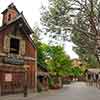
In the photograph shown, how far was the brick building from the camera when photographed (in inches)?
1107

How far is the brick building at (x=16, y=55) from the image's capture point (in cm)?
2812

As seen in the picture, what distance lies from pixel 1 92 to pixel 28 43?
23.4ft

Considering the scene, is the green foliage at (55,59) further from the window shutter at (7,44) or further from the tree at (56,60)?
the window shutter at (7,44)

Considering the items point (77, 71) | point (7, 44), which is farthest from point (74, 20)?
point (77, 71)

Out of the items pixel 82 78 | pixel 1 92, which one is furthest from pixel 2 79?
pixel 82 78

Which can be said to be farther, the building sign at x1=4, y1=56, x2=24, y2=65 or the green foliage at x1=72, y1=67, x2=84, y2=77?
the green foliage at x1=72, y1=67, x2=84, y2=77

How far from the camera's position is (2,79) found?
2750 cm

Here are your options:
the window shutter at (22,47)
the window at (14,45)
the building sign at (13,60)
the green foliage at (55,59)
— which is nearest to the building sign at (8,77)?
the building sign at (13,60)

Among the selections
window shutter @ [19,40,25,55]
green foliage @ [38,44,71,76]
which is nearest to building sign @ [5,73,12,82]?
window shutter @ [19,40,25,55]

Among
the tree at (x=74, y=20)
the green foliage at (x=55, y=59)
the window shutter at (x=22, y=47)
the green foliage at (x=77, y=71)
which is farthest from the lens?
the green foliage at (x=77, y=71)

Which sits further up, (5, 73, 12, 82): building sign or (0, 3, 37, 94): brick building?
(0, 3, 37, 94): brick building

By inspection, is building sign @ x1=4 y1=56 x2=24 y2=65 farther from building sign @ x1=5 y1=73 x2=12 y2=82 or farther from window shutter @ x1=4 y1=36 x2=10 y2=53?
building sign @ x1=5 y1=73 x2=12 y2=82

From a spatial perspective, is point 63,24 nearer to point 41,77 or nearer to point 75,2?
point 75,2

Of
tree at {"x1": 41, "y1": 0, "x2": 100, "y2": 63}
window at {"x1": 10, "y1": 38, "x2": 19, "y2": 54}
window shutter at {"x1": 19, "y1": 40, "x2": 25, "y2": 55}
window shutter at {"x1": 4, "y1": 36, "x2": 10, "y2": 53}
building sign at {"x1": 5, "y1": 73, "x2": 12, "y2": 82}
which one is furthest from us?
window shutter at {"x1": 19, "y1": 40, "x2": 25, "y2": 55}
